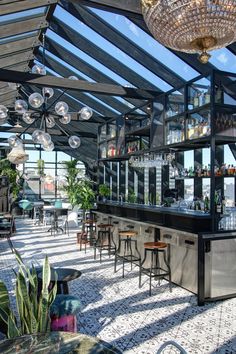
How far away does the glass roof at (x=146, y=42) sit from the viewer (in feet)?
17.2

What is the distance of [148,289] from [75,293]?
1.13 meters

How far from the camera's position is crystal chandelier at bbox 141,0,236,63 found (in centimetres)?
186

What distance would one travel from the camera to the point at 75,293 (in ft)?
15.6

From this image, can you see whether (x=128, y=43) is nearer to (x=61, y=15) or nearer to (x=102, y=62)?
(x=102, y=62)

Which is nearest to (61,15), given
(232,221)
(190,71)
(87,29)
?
(87,29)

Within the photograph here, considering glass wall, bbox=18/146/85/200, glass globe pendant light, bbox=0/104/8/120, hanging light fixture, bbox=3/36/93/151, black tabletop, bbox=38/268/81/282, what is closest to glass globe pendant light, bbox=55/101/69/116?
hanging light fixture, bbox=3/36/93/151

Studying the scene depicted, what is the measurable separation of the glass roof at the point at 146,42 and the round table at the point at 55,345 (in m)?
4.80

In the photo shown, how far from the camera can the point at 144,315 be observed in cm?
389

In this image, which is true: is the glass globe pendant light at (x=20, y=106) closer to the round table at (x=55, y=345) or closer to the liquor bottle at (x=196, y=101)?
the liquor bottle at (x=196, y=101)

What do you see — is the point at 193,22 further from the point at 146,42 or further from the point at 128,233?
the point at 128,233

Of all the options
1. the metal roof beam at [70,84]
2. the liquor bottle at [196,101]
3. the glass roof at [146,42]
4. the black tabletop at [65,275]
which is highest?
the glass roof at [146,42]

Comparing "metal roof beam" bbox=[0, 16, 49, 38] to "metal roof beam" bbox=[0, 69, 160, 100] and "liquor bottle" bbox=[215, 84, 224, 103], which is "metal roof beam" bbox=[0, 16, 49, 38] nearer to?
"metal roof beam" bbox=[0, 69, 160, 100]

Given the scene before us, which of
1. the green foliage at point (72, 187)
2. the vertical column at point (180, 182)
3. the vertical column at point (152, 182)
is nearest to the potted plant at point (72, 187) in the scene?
the green foliage at point (72, 187)

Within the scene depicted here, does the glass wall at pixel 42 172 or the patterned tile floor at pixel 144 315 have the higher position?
the glass wall at pixel 42 172
